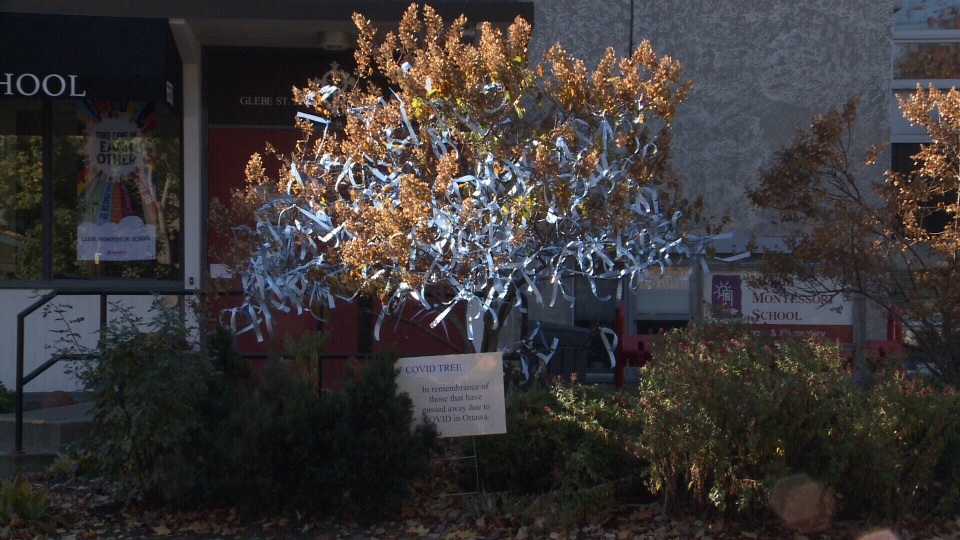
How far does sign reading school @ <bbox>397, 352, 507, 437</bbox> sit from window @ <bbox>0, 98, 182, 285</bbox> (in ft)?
13.6

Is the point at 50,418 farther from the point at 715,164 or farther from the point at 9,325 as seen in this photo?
the point at 715,164

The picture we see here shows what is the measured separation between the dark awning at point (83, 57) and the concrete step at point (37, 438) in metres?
2.70

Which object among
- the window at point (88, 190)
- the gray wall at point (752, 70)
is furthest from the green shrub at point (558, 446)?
the window at point (88, 190)

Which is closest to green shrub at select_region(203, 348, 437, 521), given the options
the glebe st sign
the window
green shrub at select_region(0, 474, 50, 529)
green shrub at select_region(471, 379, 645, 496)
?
green shrub at select_region(471, 379, 645, 496)

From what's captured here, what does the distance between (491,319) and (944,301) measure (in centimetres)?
301

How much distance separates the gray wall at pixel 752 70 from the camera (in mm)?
9516

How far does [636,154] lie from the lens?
19.8 feet

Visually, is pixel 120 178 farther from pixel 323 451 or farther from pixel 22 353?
pixel 323 451

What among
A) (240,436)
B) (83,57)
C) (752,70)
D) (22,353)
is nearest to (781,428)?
(240,436)

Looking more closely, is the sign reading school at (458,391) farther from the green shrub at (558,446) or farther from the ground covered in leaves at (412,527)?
the ground covered in leaves at (412,527)

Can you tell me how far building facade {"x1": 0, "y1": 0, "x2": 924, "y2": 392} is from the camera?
784 cm

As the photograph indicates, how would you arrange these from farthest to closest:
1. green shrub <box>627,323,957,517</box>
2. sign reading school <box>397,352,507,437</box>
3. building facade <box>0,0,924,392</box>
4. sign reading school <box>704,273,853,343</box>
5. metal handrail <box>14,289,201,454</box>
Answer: sign reading school <box>704,273,853,343</box>, building facade <box>0,0,924,392</box>, metal handrail <box>14,289,201,454</box>, sign reading school <box>397,352,507,437</box>, green shrub <box>627,323,957,517</box>

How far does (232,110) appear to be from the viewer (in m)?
9.23

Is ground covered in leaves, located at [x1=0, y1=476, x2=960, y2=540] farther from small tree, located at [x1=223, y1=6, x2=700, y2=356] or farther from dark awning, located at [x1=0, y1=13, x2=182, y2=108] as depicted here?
dark awning, located at [x1=0, y1=13, x2=182, y2=108]
